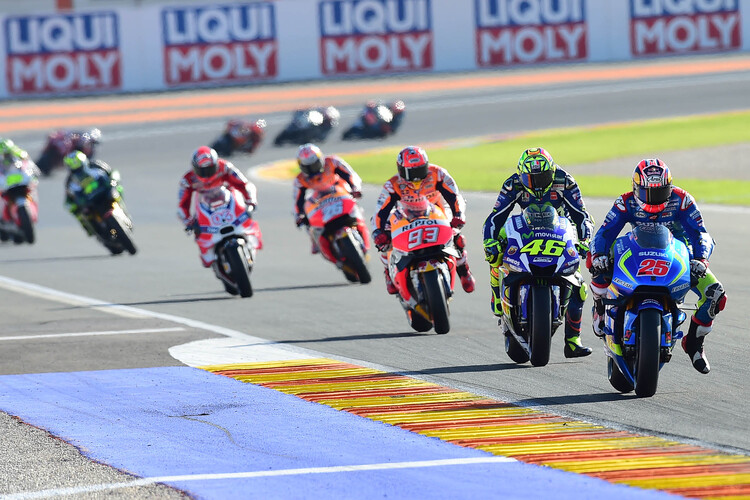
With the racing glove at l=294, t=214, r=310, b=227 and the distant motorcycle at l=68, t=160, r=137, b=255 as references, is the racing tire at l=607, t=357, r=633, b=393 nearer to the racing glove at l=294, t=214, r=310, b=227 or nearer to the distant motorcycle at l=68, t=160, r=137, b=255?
the racing glove at l=294, t=214, r=310, b=227

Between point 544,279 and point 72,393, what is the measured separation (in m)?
3.35

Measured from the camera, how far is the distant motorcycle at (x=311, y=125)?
3762 centimetres

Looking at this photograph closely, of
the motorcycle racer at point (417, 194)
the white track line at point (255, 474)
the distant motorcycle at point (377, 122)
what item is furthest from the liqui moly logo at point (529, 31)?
the white track line at point (255, 474)

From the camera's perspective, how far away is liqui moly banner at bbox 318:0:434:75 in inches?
1815

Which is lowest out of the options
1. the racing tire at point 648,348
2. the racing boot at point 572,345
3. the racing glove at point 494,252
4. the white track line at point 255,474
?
the racing boot at point 572,345

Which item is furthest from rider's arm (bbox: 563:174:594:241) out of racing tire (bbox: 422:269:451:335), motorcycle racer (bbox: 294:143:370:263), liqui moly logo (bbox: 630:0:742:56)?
liqui moly logo (bbox: 630:0:742:56)

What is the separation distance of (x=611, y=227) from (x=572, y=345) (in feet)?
5.01

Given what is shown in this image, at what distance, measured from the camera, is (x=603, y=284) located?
9.05 meters

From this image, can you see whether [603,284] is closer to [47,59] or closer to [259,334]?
[259,334]

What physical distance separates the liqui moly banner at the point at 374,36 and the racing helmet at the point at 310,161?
3037 cm

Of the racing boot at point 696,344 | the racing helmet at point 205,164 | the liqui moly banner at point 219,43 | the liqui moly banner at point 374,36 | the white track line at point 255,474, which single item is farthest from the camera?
the liqui moly banner at point 374,36

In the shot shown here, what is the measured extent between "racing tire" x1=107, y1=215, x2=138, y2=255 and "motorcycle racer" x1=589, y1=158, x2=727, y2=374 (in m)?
12.5

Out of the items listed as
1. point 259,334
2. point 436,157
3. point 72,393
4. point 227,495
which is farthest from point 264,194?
point 227,495

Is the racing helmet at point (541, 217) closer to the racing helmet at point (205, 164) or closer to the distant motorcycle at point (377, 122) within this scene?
the racing helmet at point (205, 164)
